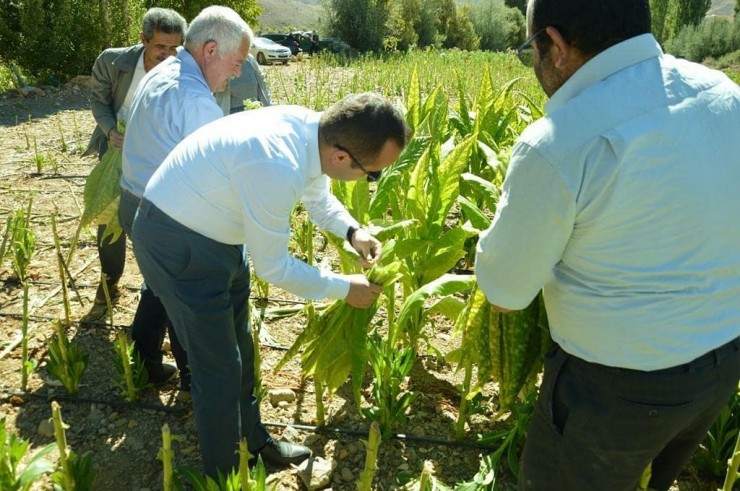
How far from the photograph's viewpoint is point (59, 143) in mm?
7461

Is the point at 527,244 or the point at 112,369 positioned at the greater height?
the point at 527,244

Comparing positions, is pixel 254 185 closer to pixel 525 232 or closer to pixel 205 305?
pixel 205 305

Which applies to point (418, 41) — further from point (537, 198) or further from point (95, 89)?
point (537, 198)

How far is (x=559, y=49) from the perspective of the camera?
1.44 meters

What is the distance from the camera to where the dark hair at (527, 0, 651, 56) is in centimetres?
137

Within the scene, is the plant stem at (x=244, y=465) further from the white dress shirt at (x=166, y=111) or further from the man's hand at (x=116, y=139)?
the man's hand at (x=116, y=139)

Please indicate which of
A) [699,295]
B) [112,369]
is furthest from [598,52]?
[112,369]

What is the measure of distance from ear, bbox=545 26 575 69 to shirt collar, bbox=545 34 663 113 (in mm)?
42

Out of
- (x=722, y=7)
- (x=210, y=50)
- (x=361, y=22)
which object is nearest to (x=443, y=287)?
(x=210, y=50)

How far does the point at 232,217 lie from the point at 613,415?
122cm

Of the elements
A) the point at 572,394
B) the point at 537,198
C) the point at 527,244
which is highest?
the point at 537,198

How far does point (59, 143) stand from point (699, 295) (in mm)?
7516

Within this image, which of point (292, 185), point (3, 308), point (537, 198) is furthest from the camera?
point (3, 308)

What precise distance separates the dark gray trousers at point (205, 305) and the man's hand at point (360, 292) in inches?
15.7
